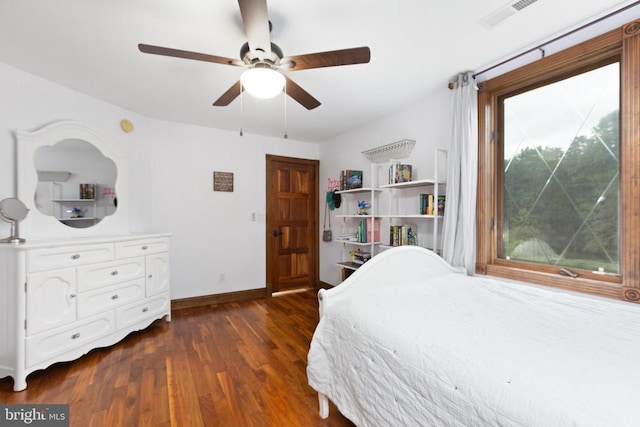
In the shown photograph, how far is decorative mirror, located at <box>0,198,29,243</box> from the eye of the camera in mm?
1983

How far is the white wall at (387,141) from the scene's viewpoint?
2.54 meters

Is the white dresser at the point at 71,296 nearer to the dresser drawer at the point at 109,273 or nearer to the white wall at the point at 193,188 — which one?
the dresser drawer at the point at 109,273

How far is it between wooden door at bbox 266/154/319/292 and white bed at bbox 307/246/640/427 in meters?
2.54

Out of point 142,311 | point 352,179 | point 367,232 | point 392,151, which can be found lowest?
point 142,311

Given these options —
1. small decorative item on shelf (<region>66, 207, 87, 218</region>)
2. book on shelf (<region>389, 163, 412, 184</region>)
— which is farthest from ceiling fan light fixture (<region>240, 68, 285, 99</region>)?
small decorative item on shelf (<region>66, 207, 87, 218</region>)

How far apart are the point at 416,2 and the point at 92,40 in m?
2.05

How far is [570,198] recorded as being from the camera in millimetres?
1841

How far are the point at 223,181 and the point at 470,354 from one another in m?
3.44

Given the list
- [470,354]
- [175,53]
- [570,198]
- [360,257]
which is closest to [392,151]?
[360,257]

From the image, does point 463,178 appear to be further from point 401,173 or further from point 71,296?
point 71,296

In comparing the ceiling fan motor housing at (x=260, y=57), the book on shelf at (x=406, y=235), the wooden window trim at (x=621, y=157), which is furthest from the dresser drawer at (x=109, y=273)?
the wooden window trim at (x=621, y=157)

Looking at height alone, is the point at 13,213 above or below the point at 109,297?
above

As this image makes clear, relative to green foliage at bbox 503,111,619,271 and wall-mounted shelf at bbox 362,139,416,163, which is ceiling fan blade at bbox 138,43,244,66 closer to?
wall-mounted shelf at bbox 362,139,416,163

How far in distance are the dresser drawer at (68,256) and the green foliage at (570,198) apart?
341cm
